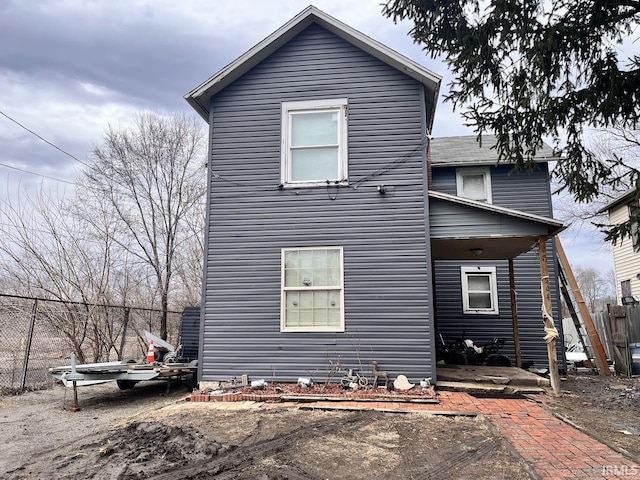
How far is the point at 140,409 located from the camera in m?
7.09

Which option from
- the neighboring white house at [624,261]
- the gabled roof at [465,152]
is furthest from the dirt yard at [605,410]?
the neighboring white house at [624,261]

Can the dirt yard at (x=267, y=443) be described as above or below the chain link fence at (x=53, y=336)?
below

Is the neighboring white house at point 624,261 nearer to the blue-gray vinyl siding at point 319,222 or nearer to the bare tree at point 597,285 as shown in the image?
the blue-gray vinyl siding at point 319,222

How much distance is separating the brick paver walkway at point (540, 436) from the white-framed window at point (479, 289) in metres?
4.63

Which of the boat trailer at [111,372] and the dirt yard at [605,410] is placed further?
the boat trailer at [111,372]

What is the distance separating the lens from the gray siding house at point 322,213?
7.47 meters

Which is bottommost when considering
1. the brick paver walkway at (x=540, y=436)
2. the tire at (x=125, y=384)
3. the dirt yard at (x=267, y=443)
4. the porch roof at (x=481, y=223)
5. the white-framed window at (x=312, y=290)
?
the tire at (x=125, y=384)

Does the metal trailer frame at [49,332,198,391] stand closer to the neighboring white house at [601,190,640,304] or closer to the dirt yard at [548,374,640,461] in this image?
the dirt yard at [548,374,640,461]

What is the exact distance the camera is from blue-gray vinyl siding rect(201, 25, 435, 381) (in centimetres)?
745

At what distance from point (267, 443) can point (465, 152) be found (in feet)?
33.5

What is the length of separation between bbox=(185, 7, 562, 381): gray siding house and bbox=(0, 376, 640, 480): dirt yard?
1601 millimetres

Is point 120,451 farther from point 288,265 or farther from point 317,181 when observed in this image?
point 317,181

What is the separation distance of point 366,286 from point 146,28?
1037 centimetres

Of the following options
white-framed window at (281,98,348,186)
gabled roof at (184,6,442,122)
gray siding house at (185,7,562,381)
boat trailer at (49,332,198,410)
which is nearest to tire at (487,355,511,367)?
gray siding house at (185,7,562,381)
